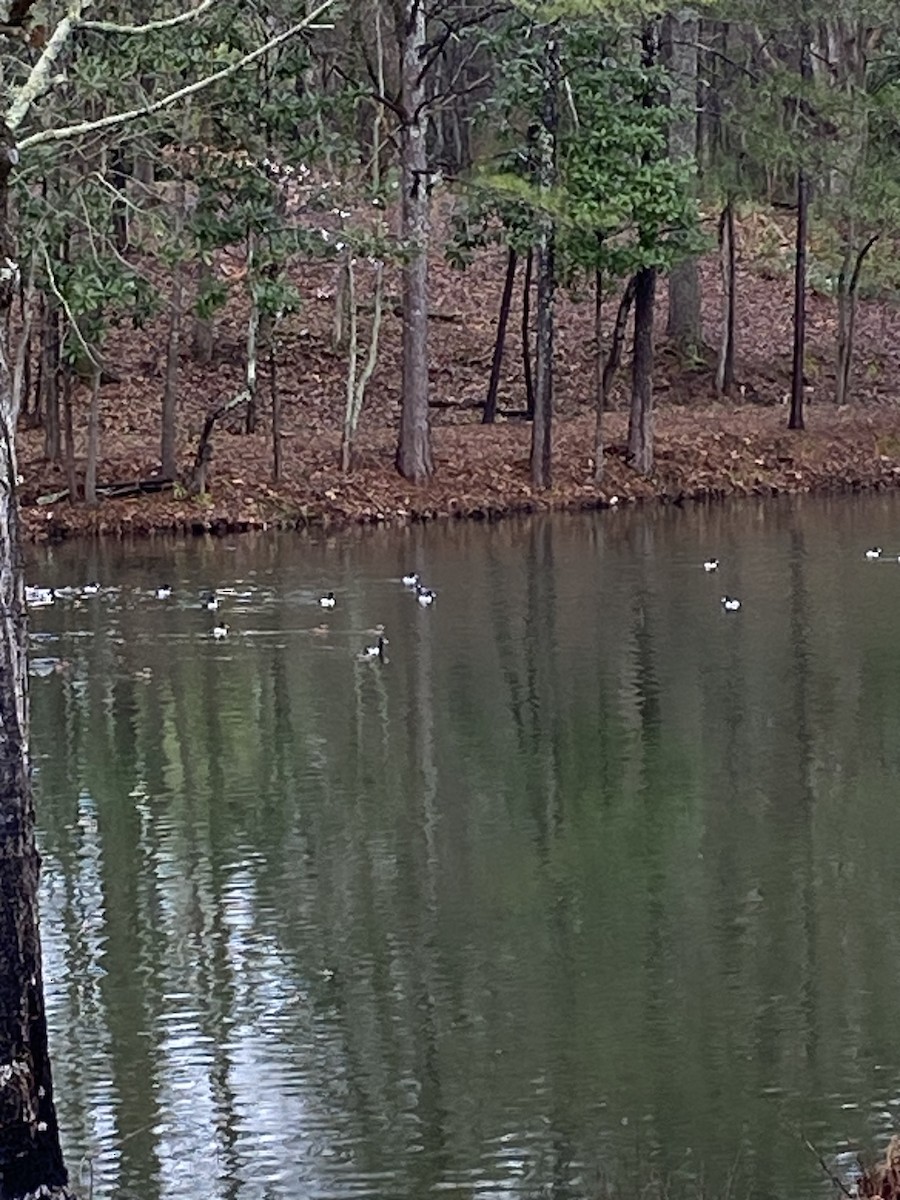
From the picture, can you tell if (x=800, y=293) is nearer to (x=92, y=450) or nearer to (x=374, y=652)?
(x=92, y=450)

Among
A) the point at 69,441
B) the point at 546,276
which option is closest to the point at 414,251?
the point at 546,276

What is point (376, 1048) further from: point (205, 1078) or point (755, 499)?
point (755, 499)

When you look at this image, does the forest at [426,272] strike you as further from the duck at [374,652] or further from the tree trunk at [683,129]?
the duck at [374,652]

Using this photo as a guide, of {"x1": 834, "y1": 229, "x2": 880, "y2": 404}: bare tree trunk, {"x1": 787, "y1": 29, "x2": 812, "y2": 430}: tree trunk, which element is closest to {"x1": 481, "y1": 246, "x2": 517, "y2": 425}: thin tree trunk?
{"x1": 787, "y1": 29, "x2": 812, "y2": 430}: tree trunk

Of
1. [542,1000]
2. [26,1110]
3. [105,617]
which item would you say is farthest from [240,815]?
[105,617]

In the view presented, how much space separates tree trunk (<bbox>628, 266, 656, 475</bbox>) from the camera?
3594 cm

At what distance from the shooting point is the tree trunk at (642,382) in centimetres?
3594

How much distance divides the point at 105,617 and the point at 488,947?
43.7 ft

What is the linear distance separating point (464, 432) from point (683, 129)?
6.95 metres

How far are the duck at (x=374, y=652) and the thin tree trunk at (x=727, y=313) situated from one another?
1884 centimetres

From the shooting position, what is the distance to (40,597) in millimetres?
25453

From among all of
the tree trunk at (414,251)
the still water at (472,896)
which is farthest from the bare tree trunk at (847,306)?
the still water at (472,896)

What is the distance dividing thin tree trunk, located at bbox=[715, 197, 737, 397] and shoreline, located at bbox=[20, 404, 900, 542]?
99cm

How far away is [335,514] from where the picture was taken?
110ft
